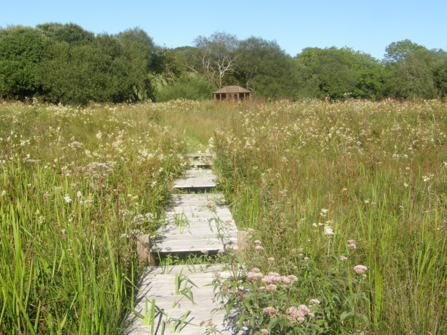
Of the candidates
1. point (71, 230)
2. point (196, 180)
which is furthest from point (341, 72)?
point (71, 230)

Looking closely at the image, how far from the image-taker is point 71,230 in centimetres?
217

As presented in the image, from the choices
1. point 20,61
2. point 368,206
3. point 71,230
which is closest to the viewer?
point 71,230

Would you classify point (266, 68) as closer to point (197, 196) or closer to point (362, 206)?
point (197, 196)

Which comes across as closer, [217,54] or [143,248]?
[143,248]

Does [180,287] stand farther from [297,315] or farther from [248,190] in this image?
[248,190]

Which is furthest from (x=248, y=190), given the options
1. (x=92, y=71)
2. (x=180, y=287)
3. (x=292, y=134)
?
(x=92, y=71)

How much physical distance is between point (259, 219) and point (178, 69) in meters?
45.2

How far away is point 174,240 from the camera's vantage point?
3281mm

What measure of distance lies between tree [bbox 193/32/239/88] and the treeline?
0.15 m

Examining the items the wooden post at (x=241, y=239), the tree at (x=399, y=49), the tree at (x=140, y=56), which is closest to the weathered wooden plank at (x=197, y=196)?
the wooden post at (x=241, y=239)

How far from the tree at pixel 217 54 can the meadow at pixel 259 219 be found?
41631 millimetres

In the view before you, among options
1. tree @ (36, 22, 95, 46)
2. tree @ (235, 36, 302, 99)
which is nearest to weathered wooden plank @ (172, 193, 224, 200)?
tree @ (36, 22, 95, 46)

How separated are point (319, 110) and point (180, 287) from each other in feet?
26.8

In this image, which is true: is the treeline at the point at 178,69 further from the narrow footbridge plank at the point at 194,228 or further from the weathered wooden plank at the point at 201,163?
the narrow footbridge plank at the point at 194,228
